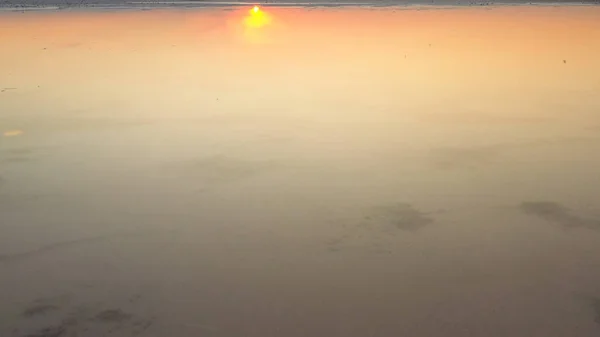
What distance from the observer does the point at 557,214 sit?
4625 mm

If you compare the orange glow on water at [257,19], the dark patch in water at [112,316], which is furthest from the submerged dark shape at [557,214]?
the orange glow on water at [257,19]

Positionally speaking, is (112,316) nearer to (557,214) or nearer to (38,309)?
(38,309)

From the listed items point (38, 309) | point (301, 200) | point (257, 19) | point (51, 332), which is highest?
point (257, 19)

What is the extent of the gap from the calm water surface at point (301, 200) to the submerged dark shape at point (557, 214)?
0.02 meters

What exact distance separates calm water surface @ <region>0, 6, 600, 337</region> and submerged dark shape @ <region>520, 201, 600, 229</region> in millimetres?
18

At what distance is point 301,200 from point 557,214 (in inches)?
73.9

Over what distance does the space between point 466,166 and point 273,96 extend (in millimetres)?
3406

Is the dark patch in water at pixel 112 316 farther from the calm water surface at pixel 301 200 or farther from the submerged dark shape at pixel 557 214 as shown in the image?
the submerged dark shape at pixel 557 214

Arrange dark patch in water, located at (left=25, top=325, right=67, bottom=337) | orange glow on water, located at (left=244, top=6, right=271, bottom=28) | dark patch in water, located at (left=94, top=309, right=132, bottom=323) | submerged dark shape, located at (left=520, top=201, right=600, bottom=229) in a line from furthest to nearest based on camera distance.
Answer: orange glow on water, located at (left=244, top=6, right=271, bottom=28) < submerged dark shape, located at (left=520, top=201, right=600, bottom=229) < dark patch in water, located at (left=94, top=309, right=132, bottom=323) < dark patch in water, located at (left=25, top=325, right=67, bottom=337)

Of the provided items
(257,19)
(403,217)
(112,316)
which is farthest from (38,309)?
(257,19)

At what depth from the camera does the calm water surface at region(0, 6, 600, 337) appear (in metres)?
3.45

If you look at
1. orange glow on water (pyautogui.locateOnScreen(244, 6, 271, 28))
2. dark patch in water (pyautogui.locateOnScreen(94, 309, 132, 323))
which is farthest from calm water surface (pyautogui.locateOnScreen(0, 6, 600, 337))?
orange glow on water (pyautogui.locateOnScreen(244, 6, 271, 28))

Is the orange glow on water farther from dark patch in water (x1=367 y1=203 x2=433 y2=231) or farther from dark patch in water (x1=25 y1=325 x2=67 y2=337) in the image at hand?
dark patch in water (x1=25 y1=325 x2=67 y2=337)

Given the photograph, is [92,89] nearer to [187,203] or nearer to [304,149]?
[304,149]
